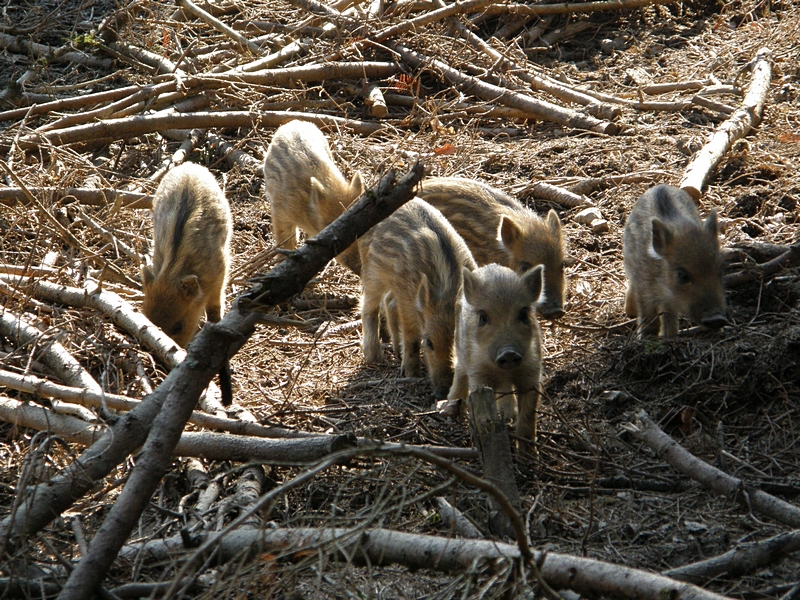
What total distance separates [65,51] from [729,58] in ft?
21.9

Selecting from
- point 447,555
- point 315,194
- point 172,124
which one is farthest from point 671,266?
point 172,124

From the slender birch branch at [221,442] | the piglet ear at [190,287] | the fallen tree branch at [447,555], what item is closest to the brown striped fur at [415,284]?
the piglet ear at [190,287]

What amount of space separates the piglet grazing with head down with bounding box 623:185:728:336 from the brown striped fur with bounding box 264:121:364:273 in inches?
76.1

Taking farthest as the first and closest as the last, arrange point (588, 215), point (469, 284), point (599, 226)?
point (588, 215) < point (599, 226) < point (469, 284)

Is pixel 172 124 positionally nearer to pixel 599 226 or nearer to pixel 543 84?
pixel 543 84

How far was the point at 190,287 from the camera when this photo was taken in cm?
510

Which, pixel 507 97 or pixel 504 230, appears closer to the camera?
pixel 504 230

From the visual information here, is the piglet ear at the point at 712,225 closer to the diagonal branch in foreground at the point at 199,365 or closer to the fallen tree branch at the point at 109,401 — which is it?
the diagonal branch in foreground at the point at 199,365

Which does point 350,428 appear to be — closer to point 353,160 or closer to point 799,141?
point 353,160

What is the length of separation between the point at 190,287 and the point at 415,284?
1379mm

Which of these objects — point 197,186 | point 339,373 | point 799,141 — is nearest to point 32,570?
point 339,373

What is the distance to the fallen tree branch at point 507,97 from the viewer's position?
7388 millimetres

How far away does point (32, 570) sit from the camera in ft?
8.99

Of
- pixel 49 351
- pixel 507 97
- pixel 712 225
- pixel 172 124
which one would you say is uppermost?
pixel 507 97
